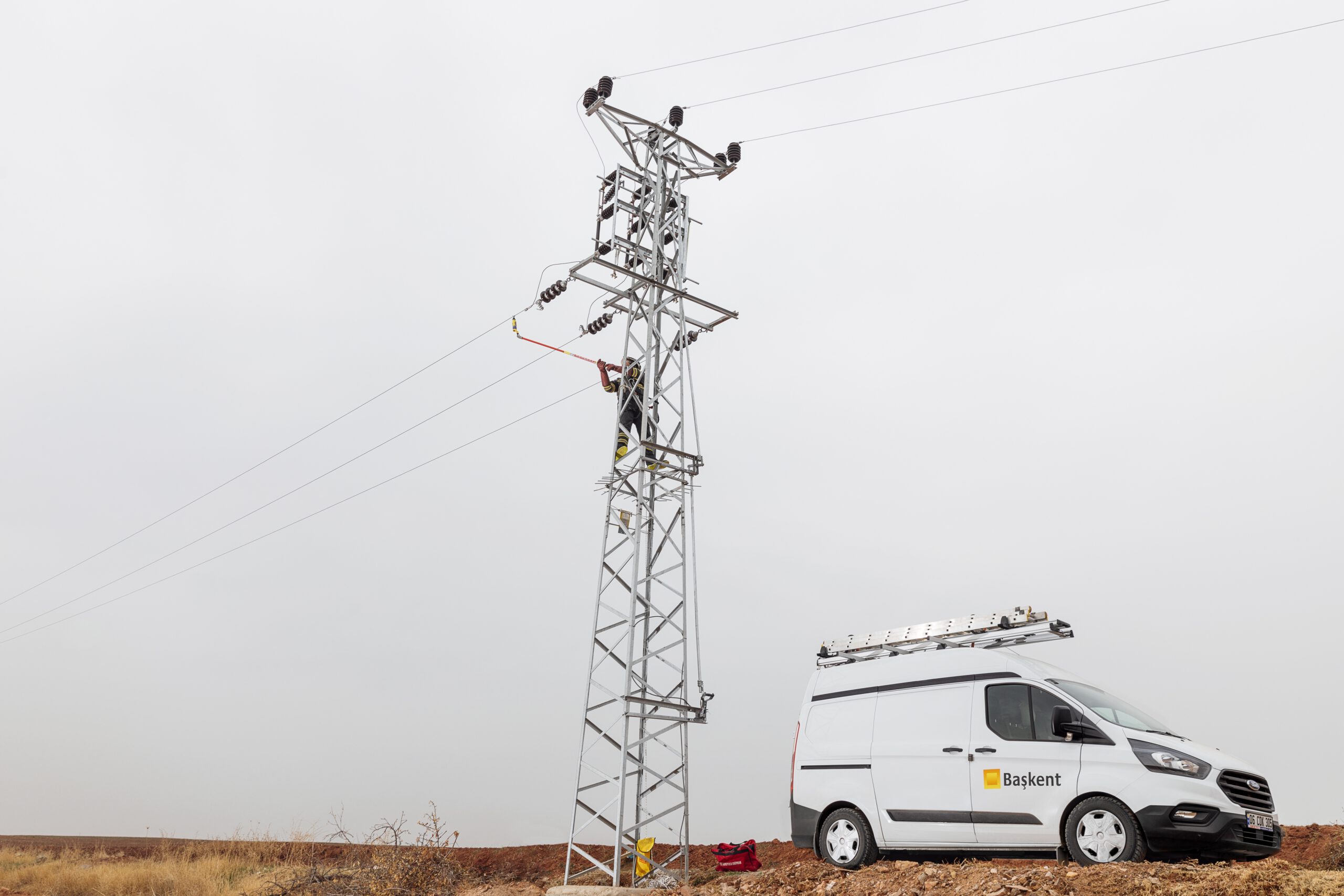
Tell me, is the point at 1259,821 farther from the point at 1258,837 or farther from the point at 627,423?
the point at 627,423

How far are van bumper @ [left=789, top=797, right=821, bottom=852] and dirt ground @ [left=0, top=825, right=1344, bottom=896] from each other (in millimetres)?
235

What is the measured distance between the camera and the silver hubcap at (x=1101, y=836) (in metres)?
9.17

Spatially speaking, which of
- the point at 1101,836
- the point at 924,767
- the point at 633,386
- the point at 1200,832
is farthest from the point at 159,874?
the point at 1200,832

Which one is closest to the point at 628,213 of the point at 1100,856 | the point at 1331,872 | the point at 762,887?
the point at 762,887

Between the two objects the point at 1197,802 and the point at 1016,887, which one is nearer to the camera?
the point at 1016,887

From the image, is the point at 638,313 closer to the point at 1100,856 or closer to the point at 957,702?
the point at 957,702

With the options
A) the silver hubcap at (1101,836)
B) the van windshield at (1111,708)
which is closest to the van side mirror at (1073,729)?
the van windshield at (1111,708)

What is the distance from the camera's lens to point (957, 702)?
1084 centimetres

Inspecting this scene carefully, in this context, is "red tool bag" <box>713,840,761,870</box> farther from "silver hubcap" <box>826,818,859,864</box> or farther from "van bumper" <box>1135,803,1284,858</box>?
"van bumper" <box>1135,803,1284,858</box>

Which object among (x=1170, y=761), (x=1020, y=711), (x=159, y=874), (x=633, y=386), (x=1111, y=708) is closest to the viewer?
(x=1170, y=761)

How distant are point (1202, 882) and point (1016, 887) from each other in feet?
4.83

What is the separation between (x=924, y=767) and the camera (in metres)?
10.8

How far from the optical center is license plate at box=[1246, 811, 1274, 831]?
9.05 meters

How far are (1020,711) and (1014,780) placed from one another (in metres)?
0.76
